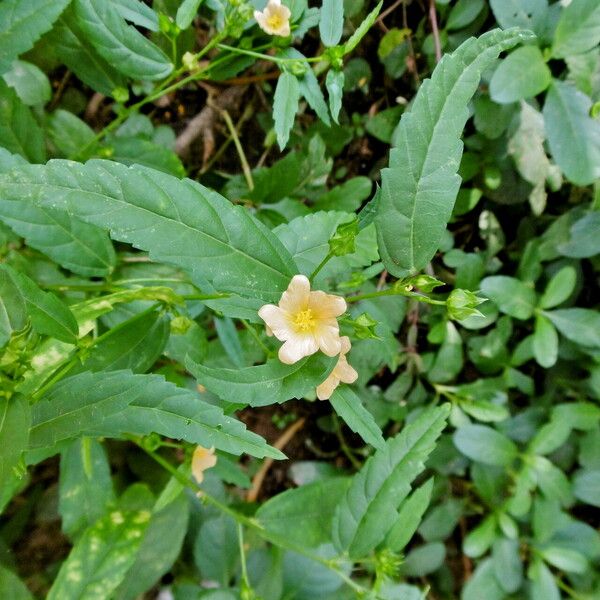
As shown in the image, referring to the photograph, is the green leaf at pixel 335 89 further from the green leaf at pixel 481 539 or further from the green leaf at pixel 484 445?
the green leaf at pixel 481 539

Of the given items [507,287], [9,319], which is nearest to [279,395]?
[9,319]

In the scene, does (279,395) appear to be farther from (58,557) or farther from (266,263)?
(58,557)

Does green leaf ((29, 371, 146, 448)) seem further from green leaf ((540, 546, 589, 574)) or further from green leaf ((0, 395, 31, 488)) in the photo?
green leaf ((540, 546, 589, 574))

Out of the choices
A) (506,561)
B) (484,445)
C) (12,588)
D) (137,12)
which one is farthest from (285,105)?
(506,561)

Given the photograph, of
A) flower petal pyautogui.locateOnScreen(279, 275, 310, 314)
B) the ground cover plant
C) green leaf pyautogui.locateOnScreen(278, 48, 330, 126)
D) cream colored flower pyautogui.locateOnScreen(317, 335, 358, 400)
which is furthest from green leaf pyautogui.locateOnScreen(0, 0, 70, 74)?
cream colored flower pyautogui.locateOnScreen(317, 335, 358, 400)

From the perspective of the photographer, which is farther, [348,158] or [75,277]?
[348,158]

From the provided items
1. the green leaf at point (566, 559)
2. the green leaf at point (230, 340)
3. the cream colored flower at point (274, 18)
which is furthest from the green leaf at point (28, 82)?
the green leaf at point (566, 559)
